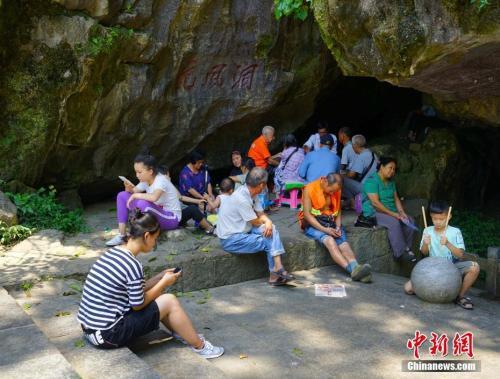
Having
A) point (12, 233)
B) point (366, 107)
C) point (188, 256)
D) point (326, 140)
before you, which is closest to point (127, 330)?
point (188, 256)

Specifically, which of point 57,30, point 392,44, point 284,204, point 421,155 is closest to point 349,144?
point 284,204

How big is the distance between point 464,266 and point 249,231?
2.69 metres

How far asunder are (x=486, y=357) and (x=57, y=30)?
761 centimetres

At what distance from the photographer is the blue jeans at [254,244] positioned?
674 cm

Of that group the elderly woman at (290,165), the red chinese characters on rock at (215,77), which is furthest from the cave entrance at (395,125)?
the elderly woman at (290,165)

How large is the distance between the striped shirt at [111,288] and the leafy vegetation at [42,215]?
146 inches

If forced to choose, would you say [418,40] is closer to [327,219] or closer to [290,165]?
[327,219]

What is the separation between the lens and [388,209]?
27.0 feet

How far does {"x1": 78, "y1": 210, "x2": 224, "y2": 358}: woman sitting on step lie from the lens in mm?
4191

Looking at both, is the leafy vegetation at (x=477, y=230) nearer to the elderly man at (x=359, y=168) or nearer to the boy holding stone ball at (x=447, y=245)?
the elderly man at (x=359, y=168)

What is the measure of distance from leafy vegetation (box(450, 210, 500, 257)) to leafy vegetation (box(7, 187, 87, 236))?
7879 mm

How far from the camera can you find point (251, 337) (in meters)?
5.29

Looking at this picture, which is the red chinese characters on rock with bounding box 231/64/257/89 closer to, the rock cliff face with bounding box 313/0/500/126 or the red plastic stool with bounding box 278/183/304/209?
the red plastic stool with bounding box 278/183/304/209

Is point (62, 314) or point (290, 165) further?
point (290, 165)
